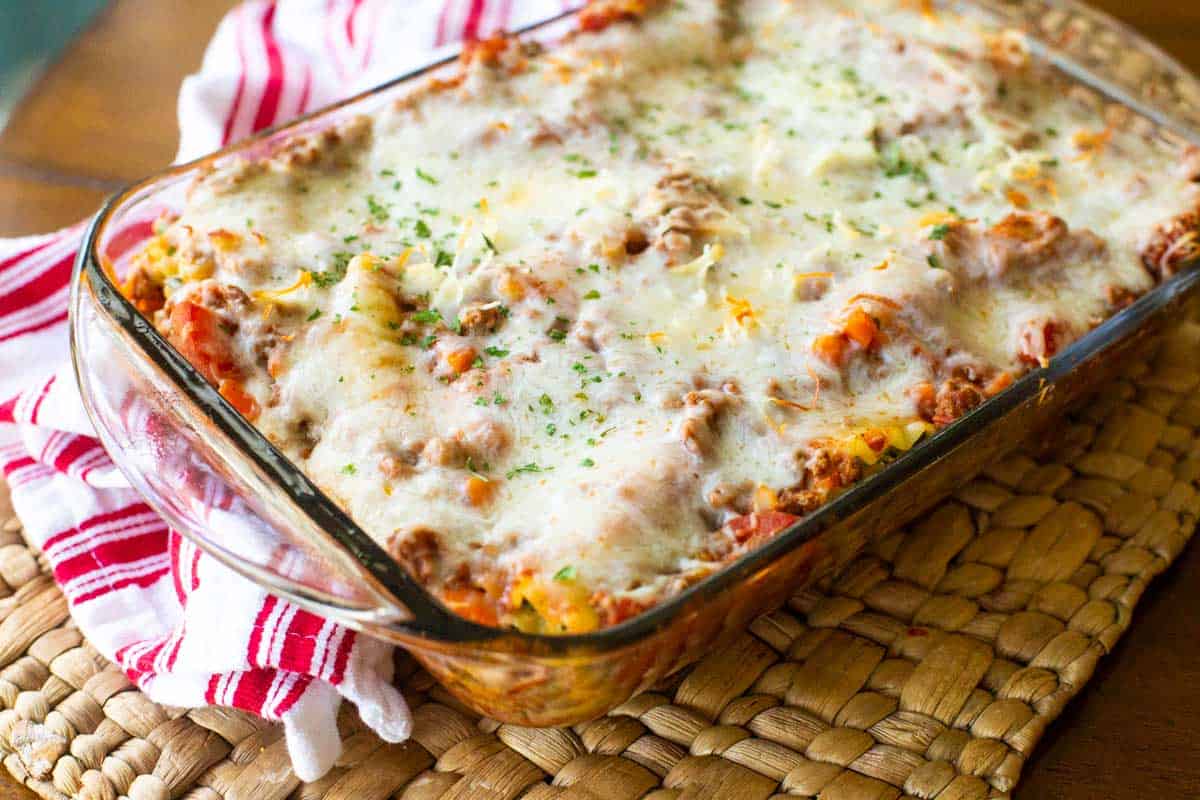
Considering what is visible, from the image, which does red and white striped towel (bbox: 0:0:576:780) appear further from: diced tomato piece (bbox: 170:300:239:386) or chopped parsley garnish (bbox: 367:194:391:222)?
chopped parsley garnish (bbox: 367:194:391:222)

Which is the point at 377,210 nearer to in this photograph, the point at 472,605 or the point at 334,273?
the point at 334,273

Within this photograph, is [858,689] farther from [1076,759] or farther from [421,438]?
[421,438]

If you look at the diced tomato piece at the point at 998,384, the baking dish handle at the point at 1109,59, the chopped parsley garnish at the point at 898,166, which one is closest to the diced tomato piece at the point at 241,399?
the diced tomato piece at the point at 998,384

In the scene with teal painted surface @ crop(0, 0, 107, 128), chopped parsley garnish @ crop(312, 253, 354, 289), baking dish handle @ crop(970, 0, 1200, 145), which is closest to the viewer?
chopped parsley garnish @ crop(312, 253, 354, 289)

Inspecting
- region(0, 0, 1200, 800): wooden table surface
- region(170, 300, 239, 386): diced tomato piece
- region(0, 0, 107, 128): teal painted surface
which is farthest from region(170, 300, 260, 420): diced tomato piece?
region(0, 0, 107, 128): teal painted surface

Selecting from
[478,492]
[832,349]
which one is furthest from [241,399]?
[832,349]

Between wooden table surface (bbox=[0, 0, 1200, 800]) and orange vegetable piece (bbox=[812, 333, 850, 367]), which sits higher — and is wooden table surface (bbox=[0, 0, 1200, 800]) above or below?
below

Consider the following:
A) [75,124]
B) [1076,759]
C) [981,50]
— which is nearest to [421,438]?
[1076,759]
